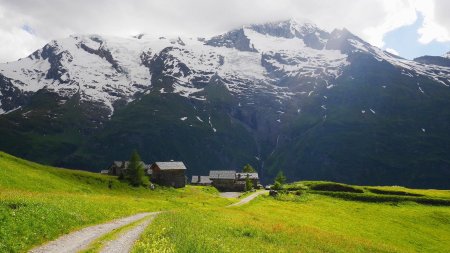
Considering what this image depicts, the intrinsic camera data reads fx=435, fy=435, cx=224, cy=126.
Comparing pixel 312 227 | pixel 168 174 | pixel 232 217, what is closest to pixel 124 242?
pixel 232 217

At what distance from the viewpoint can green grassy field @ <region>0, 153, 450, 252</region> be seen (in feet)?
104

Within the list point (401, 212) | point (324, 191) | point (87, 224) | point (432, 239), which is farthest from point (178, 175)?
point (87, 224)

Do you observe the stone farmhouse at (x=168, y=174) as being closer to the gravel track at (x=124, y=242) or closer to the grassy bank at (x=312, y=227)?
the grassy bank at (x=312, y=227)

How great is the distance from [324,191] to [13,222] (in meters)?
104

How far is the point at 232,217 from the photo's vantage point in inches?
2253

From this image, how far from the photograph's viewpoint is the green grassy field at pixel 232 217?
31.7 meters

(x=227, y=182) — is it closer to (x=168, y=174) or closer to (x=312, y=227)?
(x=168, y=174)

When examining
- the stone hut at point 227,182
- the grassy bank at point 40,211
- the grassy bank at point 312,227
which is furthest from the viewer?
the stone hut at point 227,182

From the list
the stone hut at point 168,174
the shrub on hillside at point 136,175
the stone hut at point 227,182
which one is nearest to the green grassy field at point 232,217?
the shrub on hillside at point 136,175

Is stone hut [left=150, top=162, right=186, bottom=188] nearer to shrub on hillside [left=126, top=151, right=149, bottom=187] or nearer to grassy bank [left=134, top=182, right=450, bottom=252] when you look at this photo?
grassy bank [left=134, top=182, right=450, bottom=252]

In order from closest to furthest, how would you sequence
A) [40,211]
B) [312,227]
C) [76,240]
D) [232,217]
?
[76,240] → [40,211] → [232,217] → [312,227]

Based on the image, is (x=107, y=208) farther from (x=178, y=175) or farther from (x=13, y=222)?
(x=178, y=175)

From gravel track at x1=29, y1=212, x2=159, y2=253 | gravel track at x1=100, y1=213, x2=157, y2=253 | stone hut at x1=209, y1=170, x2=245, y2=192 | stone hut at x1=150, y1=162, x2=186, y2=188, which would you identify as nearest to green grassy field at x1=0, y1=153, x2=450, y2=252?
gravel track at x1=100, y1=213, x2=157, y2=253

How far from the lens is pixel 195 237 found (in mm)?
32688
